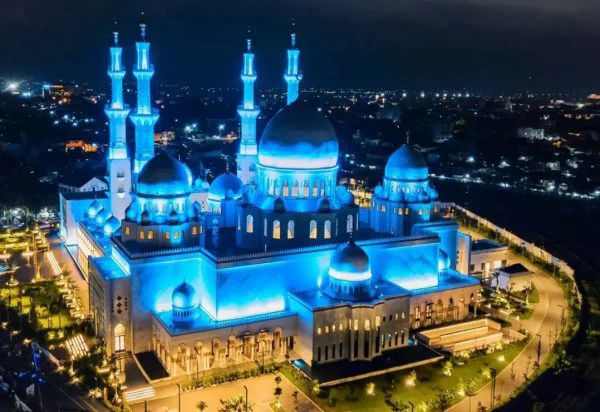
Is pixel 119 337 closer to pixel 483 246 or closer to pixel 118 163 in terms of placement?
pixel 118 163

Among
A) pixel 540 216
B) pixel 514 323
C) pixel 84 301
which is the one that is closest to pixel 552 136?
pixel 540 216

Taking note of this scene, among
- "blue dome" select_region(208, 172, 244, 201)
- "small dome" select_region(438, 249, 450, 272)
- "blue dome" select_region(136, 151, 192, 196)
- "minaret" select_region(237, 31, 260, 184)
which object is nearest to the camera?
"blue dome" select_region(136, 151, 192, 196)

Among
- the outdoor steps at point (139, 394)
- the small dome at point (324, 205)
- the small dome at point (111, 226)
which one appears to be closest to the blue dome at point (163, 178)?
the small dome at point (324, 205)

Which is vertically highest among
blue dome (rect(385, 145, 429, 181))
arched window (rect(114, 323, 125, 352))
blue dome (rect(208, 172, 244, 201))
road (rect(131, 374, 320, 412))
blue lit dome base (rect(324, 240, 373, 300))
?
blue dome (rect(385, 145, 429, 181))

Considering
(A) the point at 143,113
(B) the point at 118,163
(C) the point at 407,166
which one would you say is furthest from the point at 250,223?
(B) the point at 118,163

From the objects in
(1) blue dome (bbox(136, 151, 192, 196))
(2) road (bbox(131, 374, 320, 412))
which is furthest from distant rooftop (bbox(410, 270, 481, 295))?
(1) blue dome (bbox(136, 151, 192, 196))

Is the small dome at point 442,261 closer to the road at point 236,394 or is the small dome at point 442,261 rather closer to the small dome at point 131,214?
the road at point 236,394

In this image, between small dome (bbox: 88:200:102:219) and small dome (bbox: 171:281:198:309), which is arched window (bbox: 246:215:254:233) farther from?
small dome (bbox: 88:200:102:219)
